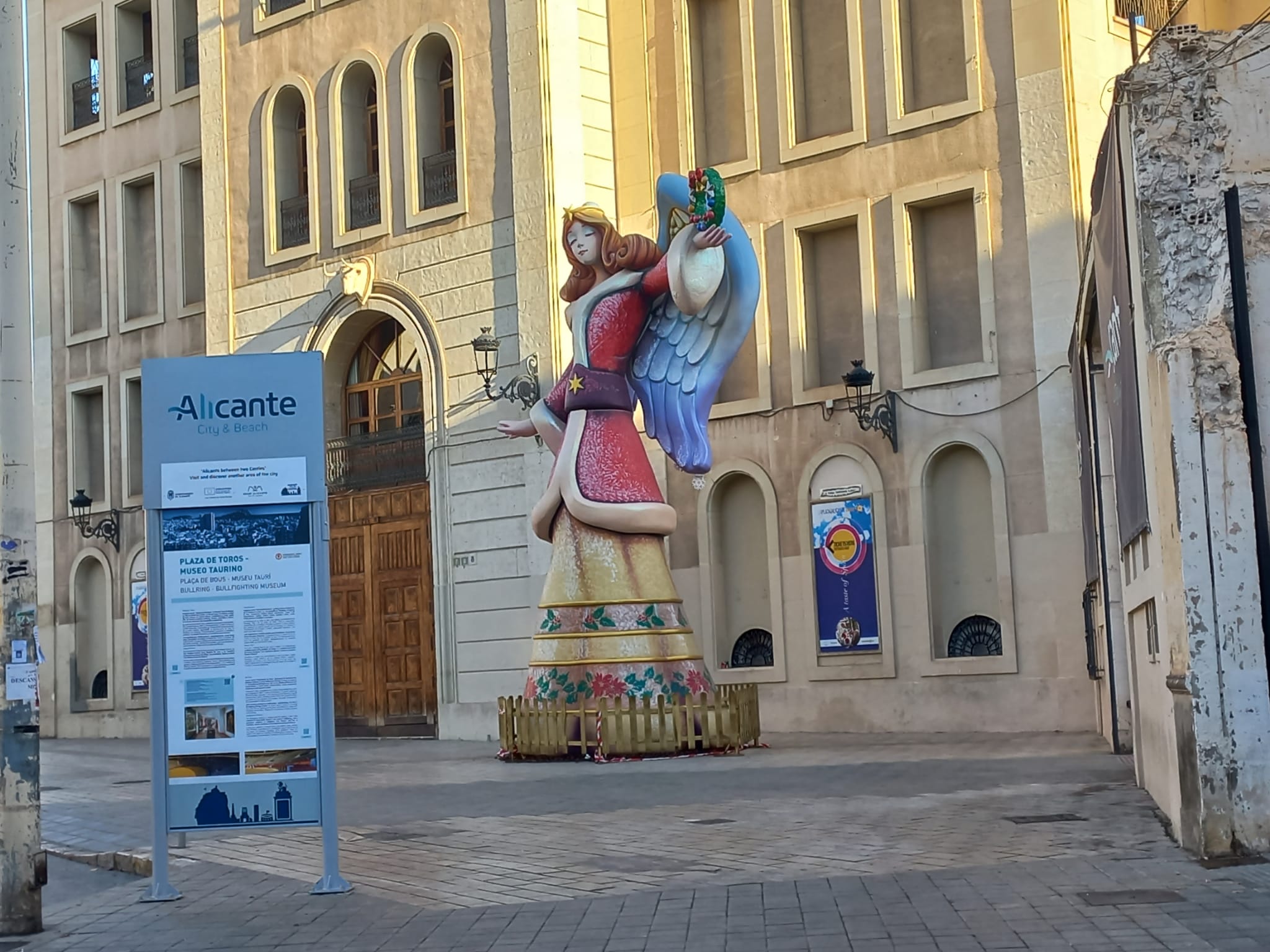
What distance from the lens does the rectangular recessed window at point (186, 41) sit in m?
30.4

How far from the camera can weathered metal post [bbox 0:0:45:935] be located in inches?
327

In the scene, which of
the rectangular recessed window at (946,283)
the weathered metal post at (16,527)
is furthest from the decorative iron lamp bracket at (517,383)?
the weathered metal post at (16,527)

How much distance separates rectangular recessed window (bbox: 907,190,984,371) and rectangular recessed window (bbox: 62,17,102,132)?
18304mm

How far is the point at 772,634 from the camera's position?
22297 millimetres

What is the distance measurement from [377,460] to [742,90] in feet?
27.8

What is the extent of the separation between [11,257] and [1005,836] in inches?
265

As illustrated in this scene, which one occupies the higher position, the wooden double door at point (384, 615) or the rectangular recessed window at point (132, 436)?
the rectangular recessed window at point (132, 436)

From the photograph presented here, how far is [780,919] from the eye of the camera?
7.47 metres

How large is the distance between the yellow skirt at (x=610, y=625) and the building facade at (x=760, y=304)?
4513 mm

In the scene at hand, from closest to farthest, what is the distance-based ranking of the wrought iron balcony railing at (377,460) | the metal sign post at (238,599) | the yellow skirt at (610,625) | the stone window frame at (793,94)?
the metal sign post at (238,599) < the yellow skirt at (610,625) < the stone window frame at (793,94) < the wrought iron balcony railing at (377,460)

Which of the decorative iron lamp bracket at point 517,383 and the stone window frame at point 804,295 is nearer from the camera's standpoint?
the stone window frame at point 804,295

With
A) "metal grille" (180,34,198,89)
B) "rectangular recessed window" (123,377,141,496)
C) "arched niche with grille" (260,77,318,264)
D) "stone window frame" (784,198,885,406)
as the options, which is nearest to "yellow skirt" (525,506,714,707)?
"stone window frame" (784,198,885,406)

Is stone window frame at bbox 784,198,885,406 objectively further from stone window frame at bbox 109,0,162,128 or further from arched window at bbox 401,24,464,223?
stone window frame at bbox 109,0,162,128

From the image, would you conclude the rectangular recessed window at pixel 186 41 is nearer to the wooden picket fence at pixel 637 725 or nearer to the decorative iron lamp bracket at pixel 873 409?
the decorative iron lamp bracket at pixel 873 409
